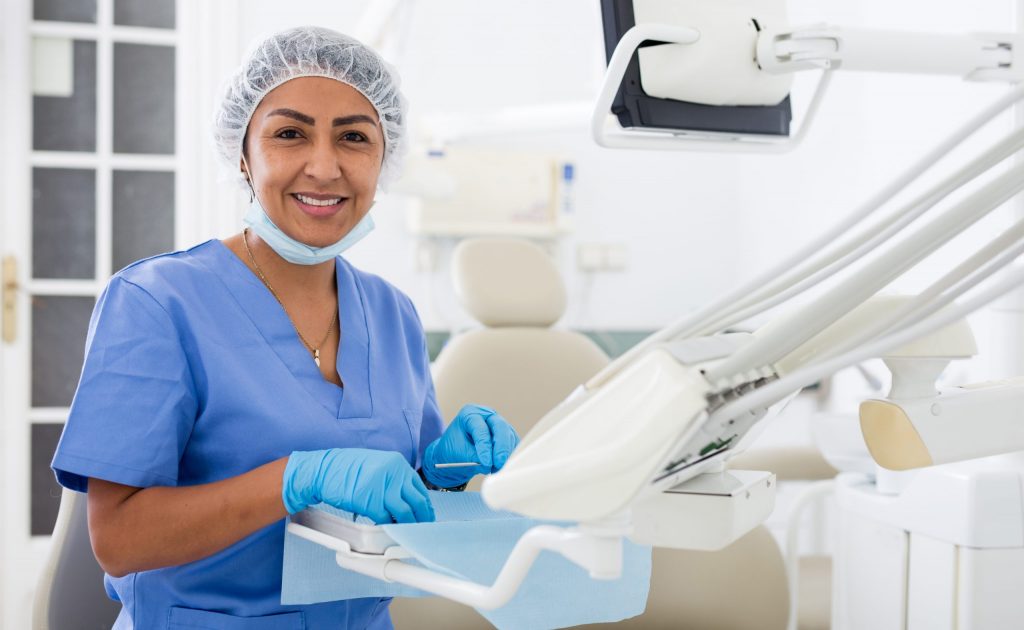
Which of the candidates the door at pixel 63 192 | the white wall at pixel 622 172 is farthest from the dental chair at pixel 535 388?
the door at pixel 63 192

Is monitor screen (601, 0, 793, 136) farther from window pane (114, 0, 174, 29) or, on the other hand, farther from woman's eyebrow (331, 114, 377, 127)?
window pane (114, 0, 174, 29)

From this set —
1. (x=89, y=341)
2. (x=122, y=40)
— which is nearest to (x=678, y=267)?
(x=122, y=40)

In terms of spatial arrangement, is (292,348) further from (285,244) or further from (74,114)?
(74,114)

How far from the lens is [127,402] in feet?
3.34

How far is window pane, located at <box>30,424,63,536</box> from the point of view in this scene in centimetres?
306

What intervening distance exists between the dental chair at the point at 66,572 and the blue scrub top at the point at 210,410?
0.48 ft

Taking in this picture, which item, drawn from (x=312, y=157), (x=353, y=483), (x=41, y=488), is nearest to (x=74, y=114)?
(x=41, y=488)

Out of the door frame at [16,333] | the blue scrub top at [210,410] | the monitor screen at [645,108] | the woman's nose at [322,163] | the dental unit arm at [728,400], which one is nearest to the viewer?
the dental unit arm at [728,400]

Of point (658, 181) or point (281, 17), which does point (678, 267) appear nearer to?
point (658, 181)

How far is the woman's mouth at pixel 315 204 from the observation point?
1235mm

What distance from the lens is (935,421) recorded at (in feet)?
2.43

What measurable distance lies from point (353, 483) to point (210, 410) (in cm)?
26

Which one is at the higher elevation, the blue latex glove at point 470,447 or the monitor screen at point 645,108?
the monitor screen at point 645,108

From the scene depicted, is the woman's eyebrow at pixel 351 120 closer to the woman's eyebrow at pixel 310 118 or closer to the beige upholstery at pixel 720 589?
the woman's eyebrow at pixel 310 118
